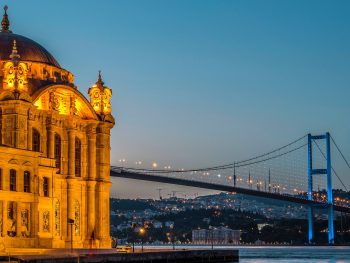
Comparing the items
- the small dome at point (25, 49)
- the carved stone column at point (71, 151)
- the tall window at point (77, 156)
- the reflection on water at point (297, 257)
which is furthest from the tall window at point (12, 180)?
the reflection on water at point (297, 257)

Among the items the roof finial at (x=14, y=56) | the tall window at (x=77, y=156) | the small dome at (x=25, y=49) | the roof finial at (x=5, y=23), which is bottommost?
the tall window at (x=77, y=156)

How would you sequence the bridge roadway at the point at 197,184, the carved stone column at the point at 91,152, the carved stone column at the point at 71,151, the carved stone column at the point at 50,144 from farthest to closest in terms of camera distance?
the bridge roadway at the point at 197,184 < the carved stone column at the point at 91,152 < the carved stone column at the point at 71,151 < the carved stone column at the point at 50,144

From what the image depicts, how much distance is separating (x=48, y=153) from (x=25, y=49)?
25.0 feet

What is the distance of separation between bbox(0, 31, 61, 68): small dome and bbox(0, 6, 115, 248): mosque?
6 centimetres

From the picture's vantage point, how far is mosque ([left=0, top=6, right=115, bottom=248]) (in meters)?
50.0

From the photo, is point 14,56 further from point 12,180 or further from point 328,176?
point 328,176

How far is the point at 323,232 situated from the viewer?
157250 millimetres

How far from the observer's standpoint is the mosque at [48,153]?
4997 centimetres

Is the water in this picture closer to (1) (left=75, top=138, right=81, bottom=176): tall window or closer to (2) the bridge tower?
(2) the bridge tower

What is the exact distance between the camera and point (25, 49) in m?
58.8

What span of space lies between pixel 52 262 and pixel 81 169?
54.9 feet

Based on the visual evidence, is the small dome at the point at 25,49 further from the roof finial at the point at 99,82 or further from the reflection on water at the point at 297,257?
the reflection on water at the point at 297,257

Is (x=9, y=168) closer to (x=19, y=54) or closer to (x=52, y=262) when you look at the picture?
(x=52, y=262)

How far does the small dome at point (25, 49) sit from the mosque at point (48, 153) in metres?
0.06
